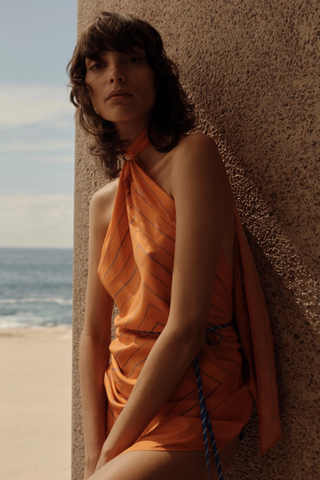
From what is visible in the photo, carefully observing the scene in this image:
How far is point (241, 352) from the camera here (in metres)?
1.56

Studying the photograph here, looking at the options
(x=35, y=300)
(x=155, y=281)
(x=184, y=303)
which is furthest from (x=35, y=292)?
(x=184, y=303)

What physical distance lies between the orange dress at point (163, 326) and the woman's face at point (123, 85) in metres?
0.20

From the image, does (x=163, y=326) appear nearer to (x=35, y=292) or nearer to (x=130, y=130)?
(x=130, y=130)

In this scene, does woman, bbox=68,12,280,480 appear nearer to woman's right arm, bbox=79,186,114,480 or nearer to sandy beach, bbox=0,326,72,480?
woman's right arm, bbox=79,186,114,480

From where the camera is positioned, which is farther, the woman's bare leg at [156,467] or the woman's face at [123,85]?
the woman's face at [123,85]

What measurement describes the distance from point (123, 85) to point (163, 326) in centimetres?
80

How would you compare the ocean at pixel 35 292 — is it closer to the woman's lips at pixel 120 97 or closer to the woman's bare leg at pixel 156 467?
the woman's lips at pixel 120 97

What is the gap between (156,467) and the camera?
1.25m

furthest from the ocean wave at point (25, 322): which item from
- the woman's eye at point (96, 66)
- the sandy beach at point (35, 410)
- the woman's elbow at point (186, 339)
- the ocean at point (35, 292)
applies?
the woman's elbow at point (186, 339)

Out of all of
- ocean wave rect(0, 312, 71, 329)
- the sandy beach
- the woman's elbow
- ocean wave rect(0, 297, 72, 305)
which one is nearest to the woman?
the woman's elbow

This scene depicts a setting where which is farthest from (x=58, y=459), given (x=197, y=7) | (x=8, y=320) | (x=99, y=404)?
(x=8, y=320)

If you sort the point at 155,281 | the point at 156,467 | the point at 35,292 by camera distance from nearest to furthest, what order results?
the point at 156,467
the point at 155,281
the point at 35,292

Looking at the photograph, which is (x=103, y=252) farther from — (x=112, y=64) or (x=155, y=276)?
(x=112, y=64)

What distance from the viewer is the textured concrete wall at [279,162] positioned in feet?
4.68
